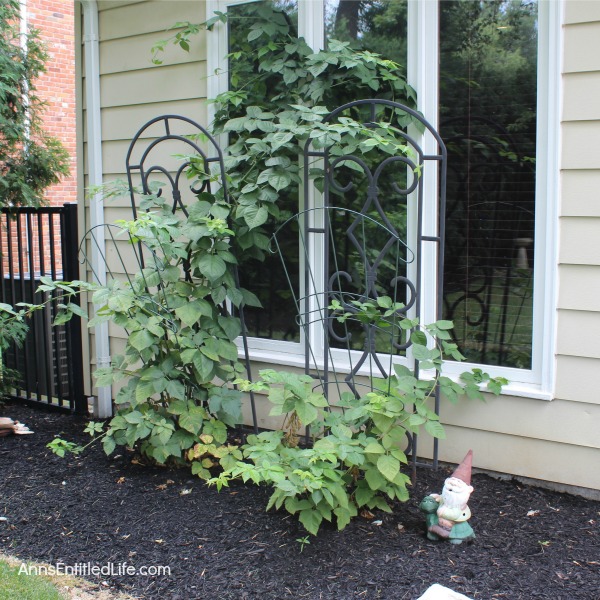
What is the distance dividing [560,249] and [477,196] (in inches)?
18.9

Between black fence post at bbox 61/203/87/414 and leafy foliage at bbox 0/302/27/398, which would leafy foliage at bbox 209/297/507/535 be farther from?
leafy foliage at bbox 0/302/27/398

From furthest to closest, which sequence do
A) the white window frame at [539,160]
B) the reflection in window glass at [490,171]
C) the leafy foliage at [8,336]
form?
A: the leafy foliage at [8,336], the reflection in window glass at [490,171], the white window frame at [539,160]

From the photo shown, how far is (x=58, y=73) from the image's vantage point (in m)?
10.1

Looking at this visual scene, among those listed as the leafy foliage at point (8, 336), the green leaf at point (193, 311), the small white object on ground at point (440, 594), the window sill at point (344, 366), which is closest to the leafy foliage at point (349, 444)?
the window sill at point (344, 366)

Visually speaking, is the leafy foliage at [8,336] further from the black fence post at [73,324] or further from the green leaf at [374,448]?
the green leaf at [374,448]

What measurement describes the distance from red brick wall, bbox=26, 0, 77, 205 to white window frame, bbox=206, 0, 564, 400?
7.17 m

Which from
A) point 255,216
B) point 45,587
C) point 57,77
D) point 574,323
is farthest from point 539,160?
point 57,77

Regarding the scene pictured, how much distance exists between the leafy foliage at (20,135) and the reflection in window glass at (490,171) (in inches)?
126

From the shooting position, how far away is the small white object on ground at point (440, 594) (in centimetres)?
240

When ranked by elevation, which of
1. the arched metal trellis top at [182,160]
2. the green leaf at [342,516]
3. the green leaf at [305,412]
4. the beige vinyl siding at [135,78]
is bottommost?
the green leaf at [342,516]

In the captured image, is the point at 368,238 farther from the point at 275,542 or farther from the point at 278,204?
the point at 275,542

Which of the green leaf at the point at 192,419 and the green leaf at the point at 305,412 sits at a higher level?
the green leaf at the point at 305,412

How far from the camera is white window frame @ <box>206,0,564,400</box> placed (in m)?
3.13

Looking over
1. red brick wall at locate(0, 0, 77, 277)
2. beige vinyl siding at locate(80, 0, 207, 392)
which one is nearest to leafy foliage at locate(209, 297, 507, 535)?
beige vinyl siding at locate(80, 0, 207, 392)
